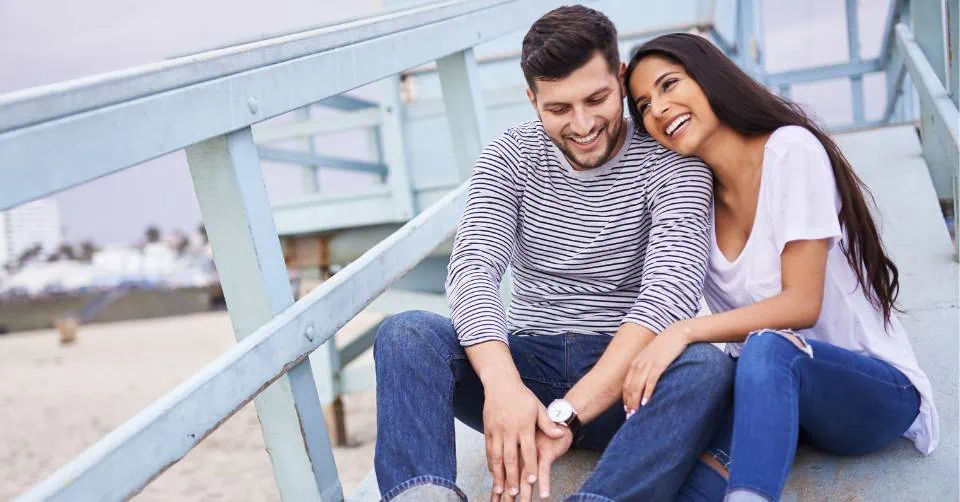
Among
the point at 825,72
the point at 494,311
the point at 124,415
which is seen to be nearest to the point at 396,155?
the point at 494,311

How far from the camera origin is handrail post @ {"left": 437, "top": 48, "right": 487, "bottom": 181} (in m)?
2.45

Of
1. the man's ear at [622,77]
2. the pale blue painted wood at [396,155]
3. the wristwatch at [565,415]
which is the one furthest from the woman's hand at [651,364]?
the pale blue painted wood at [396,155]

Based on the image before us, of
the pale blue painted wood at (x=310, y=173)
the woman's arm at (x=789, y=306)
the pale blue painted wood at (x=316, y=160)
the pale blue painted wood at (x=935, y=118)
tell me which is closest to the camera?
the woman's arm at (x=789, y=306)

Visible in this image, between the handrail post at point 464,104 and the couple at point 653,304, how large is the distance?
526mm

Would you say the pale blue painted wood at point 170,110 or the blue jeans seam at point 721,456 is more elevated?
the pale blue painted wood at point 170,110

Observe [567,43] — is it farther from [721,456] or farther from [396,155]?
[396,155]

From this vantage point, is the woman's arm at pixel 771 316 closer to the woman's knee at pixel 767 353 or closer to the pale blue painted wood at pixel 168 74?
Result: the woman's knee at pixel 767 353

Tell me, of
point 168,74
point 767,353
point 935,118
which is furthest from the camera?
point 935,118

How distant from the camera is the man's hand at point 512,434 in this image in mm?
1577

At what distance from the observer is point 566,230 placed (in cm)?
188

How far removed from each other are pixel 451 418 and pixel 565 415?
0.21 meters

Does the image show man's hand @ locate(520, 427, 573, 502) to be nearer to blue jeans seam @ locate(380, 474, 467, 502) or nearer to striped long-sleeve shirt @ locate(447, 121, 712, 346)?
blue jeans seam @ locate(380, 474, 467, 502)

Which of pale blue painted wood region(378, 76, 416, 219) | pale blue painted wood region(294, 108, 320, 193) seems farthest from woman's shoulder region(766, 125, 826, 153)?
pale blue painted wood region(294, 108, 320, 193)

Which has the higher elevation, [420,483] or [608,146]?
[608,146]
